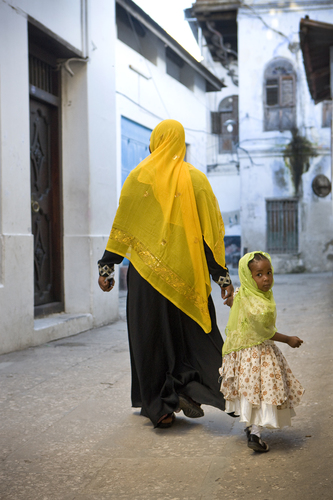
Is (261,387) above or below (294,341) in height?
below

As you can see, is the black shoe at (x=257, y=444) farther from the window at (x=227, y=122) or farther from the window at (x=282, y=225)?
the window at (x=227, y=122)

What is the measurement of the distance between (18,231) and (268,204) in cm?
1404

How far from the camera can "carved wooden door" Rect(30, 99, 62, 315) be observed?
6.30 meters

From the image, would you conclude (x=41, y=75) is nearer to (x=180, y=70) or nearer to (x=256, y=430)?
(x=256, y=430)

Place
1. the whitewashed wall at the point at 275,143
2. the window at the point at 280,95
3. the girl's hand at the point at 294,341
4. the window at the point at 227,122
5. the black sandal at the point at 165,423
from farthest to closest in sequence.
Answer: the window at the point at 227,122 → the window at the point at 280,95 → the whitewashed wall at the point at 275,143 → the black sandal at the point at 165,423 → the girl's hand at the point at 294,341

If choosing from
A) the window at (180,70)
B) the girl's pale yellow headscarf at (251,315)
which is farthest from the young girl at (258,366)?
the window at (180,70)

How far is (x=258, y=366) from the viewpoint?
2.74 meters

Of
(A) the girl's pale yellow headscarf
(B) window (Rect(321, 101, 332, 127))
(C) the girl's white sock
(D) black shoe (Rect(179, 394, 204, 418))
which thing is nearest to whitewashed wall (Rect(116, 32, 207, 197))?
(B) window (Rect(321, 101, 332, 127))

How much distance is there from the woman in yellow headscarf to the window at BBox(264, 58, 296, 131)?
16.2 meters

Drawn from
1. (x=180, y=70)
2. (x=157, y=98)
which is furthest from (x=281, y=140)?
(x=157, y=98)

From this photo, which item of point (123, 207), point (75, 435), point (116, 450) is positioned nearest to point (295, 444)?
point (116, 450)

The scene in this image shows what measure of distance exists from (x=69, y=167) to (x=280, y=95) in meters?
13.3

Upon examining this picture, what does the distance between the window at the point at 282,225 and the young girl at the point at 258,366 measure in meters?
16.0

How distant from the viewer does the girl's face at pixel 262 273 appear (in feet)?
8.92
